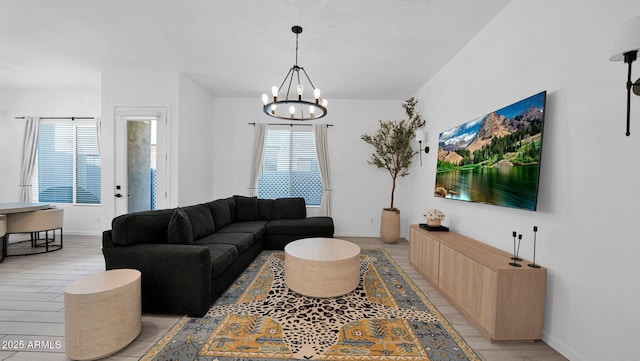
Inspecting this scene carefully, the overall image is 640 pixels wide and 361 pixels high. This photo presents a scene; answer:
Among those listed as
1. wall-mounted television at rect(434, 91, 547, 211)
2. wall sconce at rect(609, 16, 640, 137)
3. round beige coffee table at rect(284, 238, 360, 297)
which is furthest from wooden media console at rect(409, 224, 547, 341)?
wall sconce at rect(609, 16, 640, 137)

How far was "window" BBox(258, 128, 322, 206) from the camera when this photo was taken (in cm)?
556

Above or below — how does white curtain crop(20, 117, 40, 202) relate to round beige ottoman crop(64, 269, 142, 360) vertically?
above

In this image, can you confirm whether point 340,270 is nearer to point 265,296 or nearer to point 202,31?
point 265,296

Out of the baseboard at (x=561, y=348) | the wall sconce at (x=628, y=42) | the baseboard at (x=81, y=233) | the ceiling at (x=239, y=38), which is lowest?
the baseboard at (x=81, y=233)

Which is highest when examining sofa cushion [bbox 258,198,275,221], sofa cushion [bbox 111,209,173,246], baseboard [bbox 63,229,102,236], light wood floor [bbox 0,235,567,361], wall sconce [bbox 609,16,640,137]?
wall sconce [bbox 609,16,640,137]

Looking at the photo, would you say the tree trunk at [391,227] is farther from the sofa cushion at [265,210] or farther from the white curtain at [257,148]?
the white curtain at [257,148]

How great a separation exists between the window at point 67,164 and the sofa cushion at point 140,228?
13.2ft

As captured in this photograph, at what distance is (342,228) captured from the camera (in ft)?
18.0

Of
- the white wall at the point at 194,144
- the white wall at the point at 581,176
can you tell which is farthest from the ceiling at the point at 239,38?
the white wall at the point at 581,176

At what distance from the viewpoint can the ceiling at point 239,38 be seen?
2561 millimetres

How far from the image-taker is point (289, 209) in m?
4.95

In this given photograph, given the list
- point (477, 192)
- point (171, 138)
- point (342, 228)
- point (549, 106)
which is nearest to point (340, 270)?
point (477, 192)

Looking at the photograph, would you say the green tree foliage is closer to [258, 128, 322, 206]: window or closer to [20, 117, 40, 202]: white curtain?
[258, 128, 322, 206]: window

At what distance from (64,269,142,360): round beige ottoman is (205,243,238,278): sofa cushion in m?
0.72
